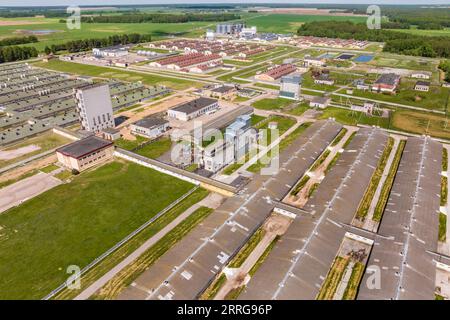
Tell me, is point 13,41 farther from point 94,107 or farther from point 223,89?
point 223,89

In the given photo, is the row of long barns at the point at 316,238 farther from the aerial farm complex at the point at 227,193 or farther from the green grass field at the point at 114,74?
the green grass field at the point at 114,74

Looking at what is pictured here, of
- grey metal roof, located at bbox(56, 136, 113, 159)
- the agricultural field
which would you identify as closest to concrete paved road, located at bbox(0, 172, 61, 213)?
grey metal roof, located at bbox(56, 136, 113, 159)

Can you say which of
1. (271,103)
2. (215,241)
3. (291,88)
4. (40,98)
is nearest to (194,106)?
(271,103)

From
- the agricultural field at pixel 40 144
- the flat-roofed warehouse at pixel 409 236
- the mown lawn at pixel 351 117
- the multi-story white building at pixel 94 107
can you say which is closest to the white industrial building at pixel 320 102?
the mown lawn at pixel 351 117

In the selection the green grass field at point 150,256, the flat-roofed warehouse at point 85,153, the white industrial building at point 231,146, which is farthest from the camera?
the flat-roofed warehouse at point 85,153

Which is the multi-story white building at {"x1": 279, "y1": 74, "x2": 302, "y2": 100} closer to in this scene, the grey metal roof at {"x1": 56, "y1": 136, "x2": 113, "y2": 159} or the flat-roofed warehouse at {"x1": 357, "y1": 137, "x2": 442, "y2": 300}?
the flat-roofed warehouse at {"x1": 357, "y1": 137, "x2": 442, "y2": 300}

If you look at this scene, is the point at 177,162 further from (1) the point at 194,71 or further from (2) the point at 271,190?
(1) the point at 194,71
